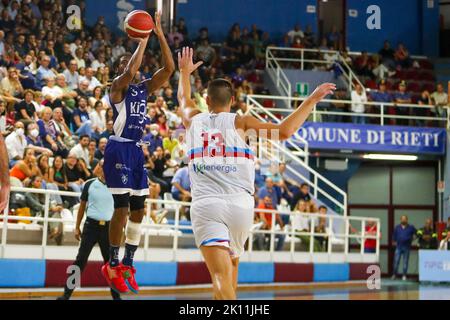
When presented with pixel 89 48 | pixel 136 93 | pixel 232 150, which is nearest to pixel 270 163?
pixel 89 48

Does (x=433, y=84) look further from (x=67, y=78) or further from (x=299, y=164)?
(x=67, y=78)

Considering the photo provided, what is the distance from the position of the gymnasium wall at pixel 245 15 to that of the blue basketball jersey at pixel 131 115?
1980 centimetres

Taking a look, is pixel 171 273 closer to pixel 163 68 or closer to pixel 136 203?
pixel 136 203

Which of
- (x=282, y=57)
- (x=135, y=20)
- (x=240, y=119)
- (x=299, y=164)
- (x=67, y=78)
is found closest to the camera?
(x=240, y=119)

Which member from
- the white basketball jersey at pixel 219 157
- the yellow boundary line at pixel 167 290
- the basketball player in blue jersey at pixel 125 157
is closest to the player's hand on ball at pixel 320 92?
the white basketball jersey at pixel 219 157

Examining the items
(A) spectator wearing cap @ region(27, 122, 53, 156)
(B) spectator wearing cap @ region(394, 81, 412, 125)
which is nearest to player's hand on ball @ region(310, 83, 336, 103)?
(A) spectator wearing cap @ region(27, 122, 53, 156)

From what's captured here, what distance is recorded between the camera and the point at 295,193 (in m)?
21.4

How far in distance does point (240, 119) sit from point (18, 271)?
7.22 metres

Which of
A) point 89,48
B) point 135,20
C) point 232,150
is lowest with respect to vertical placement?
point 232,150

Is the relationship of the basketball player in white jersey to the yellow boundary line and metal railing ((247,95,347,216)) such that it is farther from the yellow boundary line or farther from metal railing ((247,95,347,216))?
metal railing ((247,95,347,216))

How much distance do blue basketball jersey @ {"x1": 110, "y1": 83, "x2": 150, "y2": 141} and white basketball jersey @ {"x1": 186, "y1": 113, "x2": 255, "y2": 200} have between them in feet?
5.54

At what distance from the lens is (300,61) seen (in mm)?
28625
